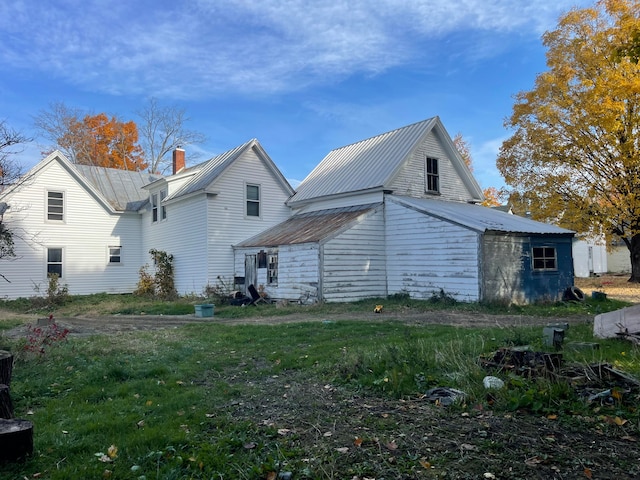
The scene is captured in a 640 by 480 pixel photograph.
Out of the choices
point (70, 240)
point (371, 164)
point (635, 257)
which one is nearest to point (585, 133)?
point (635, 257)

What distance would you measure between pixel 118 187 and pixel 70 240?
4.77 m

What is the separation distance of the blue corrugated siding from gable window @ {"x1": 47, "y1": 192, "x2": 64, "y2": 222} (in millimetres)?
21643

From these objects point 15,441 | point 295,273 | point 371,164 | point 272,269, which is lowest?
point 15,441

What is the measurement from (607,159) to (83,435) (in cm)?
2524

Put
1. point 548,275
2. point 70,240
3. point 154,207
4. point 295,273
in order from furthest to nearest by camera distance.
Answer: point 154,207 < point 70,240 < point 295,273 < point 548,275

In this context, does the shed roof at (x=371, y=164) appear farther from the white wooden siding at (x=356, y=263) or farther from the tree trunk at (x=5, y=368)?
the tree trunk at (x=5, y=368)

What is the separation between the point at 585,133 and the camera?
22.6 m

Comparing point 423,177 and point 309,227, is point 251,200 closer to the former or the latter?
point 309,227

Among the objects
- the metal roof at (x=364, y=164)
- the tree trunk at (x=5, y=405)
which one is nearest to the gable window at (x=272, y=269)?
the metal roof at (x=364, y=164)

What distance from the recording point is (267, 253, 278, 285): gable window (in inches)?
754

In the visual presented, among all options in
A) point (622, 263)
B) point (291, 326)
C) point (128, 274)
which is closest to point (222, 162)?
point (128, 274)

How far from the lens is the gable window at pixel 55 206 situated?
23453 mm

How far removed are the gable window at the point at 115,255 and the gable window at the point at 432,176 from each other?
16.8m

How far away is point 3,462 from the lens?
3.68 m
